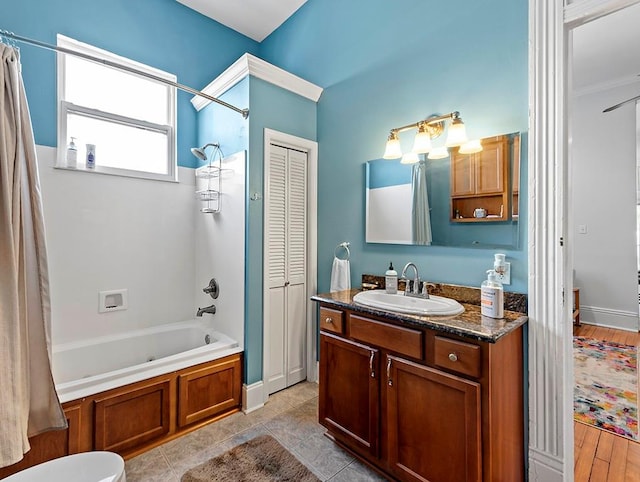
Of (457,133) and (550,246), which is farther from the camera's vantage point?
(457,133)

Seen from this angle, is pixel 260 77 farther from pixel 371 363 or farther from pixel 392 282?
pixel 371 363

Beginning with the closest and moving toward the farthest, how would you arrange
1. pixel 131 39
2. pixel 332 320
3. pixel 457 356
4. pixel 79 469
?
pixel 457 356, pixel 79 469, pixel 332 320, pixel 131 39

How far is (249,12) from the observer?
9.44 ft

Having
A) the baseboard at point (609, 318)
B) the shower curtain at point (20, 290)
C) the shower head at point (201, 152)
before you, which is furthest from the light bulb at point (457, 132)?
the baseboard at point (609, 318)

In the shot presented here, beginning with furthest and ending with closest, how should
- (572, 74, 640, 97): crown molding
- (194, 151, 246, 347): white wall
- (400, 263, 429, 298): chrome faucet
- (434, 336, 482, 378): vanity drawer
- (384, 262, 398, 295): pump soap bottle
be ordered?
(572, 74, 640, 97): crown molding → (194, 151, 246, 347): white wall → (384, 262, 398, 295): pump soap bottle → (400, 263, 429, 298): chrome faucet → (434, 336, 482, 378): vanity drawer

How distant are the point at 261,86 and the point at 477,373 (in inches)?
89.1

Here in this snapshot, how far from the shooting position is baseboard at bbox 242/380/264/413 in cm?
225

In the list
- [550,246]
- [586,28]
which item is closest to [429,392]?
[550,246]

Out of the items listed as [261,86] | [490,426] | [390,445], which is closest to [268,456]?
[390,445]

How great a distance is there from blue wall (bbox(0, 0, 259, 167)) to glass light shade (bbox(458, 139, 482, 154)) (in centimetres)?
231

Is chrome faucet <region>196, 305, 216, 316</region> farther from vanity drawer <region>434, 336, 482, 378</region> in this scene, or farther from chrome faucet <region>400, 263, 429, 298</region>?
vanity drawer <region>434, 336, 482, 378</region>

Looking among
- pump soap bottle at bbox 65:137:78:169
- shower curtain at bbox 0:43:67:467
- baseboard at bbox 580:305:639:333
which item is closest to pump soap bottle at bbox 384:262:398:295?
shower curtain at bbox 0:43:67:467

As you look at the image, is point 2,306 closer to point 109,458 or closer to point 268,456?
point 109,458

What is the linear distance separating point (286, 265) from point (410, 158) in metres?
1.25
